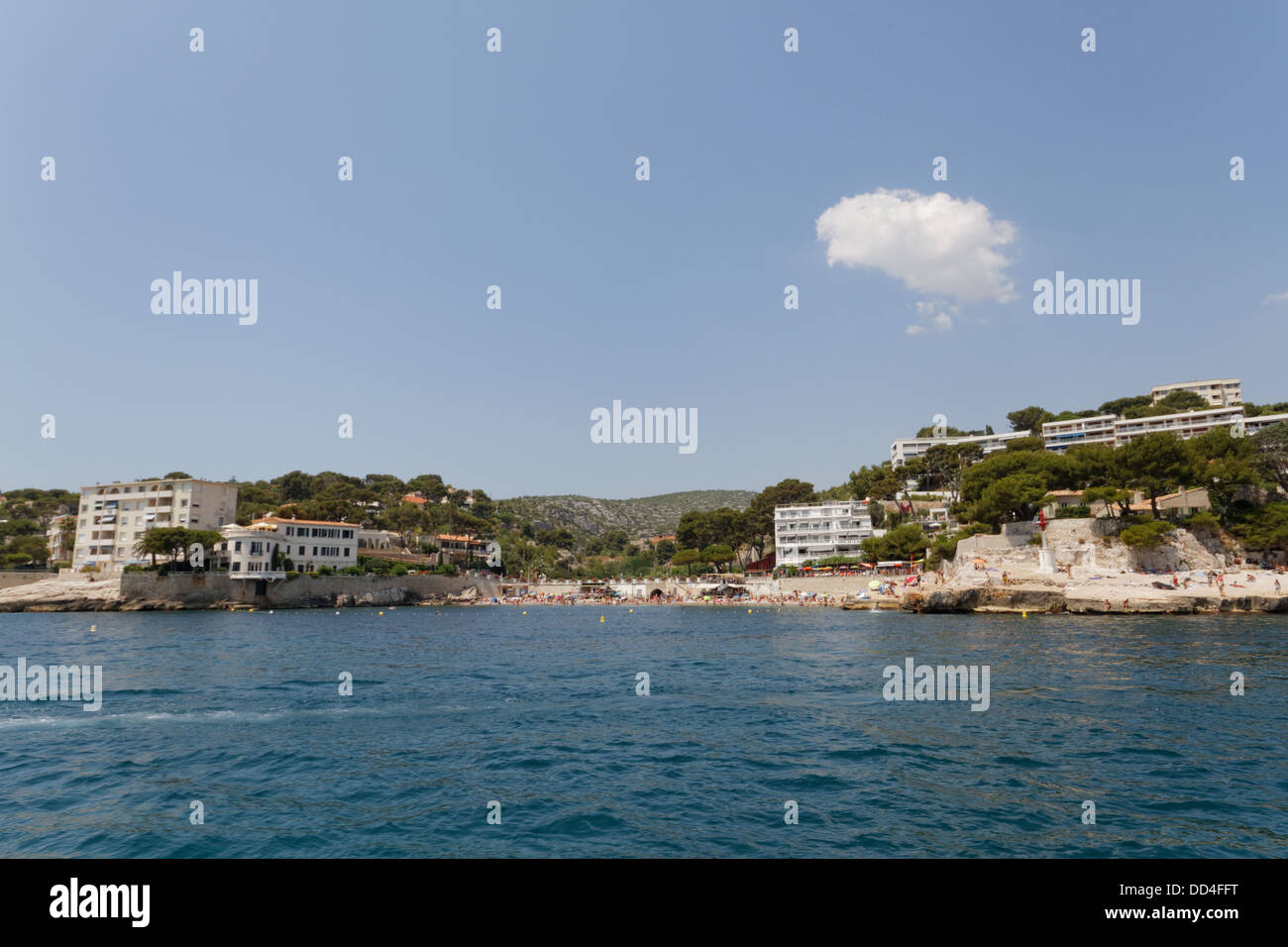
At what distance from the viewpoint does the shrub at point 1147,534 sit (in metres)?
→ 62.8

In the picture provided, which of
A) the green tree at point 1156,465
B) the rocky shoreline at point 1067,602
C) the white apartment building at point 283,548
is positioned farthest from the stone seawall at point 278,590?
the green tree at point 1156,465

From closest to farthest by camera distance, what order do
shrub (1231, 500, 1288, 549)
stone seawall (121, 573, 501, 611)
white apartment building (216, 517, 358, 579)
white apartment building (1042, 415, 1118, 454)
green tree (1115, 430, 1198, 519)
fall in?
shrub (1231, 500, 1288, 549) → green tree (1115, 430, 1198, 519) → stone seawall (121, 573, 501, 611) → white apartment building (216, 517, 358, 579) → white apartment building (1042, 415, 1118, 454)

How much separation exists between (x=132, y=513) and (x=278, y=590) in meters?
23.4

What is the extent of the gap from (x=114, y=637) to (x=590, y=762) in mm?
48916

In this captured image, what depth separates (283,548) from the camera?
9069 cm

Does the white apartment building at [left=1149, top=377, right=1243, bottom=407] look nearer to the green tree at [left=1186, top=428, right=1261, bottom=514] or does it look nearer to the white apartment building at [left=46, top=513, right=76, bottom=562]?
the green tree at [left=1186, top=428, right=1261, bottom=514]

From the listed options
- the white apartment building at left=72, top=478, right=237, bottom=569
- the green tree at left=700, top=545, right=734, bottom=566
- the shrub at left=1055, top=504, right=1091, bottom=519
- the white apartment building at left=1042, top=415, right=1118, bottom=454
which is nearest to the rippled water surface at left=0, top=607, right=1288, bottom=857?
the shrub at left=1055, top=504, right=1091, bottom=519

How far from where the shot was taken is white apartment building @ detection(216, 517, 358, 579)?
279 feet

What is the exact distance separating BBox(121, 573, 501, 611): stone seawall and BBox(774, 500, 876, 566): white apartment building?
53.4m

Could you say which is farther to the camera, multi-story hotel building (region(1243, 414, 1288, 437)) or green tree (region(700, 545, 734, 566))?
green tree (region(700, 545, 734, 566))

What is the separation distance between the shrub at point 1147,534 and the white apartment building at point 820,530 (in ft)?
158

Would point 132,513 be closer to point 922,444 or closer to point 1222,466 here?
point 1222,466
